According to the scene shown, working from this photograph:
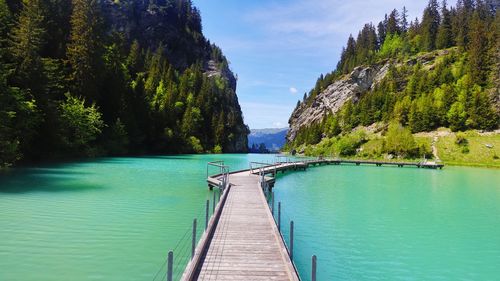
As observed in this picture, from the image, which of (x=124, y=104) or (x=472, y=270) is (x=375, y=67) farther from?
(x=472, y=270)

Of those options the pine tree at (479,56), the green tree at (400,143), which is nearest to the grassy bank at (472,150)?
the green tree at (400,143)

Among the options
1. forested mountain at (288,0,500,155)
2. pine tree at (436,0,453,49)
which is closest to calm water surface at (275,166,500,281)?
forested mountain at (288,0,500,155)

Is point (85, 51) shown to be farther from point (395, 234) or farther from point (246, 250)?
point (246, 250)

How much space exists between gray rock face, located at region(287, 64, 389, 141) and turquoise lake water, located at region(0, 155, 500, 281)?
387ft

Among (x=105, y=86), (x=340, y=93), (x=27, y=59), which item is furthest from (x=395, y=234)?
(x=340, y=93)

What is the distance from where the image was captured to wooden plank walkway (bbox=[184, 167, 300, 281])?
31.1 ft

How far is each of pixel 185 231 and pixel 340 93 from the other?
469 feet

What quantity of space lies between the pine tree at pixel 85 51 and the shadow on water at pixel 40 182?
3277 centimetres

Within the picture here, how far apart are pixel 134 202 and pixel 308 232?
1069 cm

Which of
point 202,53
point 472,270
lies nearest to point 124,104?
point 472,270

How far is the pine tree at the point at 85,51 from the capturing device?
206 ft

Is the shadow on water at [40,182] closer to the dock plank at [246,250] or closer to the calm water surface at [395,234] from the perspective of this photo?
the dock plank at [246,250]

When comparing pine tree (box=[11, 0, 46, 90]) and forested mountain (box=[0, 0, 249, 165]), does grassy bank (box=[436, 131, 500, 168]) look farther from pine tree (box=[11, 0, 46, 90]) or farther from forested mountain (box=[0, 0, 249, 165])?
pine tree (box=[11, 0, 46, 90])

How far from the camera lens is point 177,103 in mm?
110875
